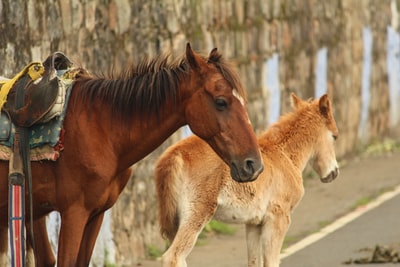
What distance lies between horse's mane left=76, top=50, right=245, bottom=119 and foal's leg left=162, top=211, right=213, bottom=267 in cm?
204

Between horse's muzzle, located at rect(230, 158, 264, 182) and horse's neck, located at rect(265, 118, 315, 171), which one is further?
horse's neck, located at rect(265, 118, 315, 171)

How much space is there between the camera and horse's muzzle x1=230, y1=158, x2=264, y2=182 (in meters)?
7.70


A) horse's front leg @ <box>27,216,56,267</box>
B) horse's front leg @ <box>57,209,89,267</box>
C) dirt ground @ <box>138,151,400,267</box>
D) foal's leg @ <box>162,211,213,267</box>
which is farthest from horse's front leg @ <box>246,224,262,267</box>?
horse's front leg @ <box>57,209,89,267</box>

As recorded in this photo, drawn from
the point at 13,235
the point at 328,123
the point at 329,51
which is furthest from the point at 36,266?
the point at 329,51

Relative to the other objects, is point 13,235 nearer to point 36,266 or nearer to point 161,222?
point 36,266

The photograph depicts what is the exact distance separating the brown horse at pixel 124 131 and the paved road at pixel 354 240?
13.2 feet

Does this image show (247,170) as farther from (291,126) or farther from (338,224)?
(338,224)

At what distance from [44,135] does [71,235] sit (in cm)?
63

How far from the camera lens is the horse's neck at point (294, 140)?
10.9 m

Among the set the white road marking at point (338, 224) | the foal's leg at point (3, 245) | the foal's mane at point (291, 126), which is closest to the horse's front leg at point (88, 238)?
the foal's leg at point (3, 245)

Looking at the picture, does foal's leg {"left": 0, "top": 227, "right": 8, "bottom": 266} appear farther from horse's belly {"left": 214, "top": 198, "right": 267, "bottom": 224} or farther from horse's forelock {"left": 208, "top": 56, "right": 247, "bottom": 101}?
horse's belly {"left": 214, "top": 198, "right": 267, "bottom": 224}

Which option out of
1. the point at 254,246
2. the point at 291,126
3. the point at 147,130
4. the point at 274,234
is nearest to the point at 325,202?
the point at 291,126

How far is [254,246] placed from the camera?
1047cm

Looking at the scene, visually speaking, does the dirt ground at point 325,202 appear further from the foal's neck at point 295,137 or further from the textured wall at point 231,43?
the foal's neck at point 295,137
